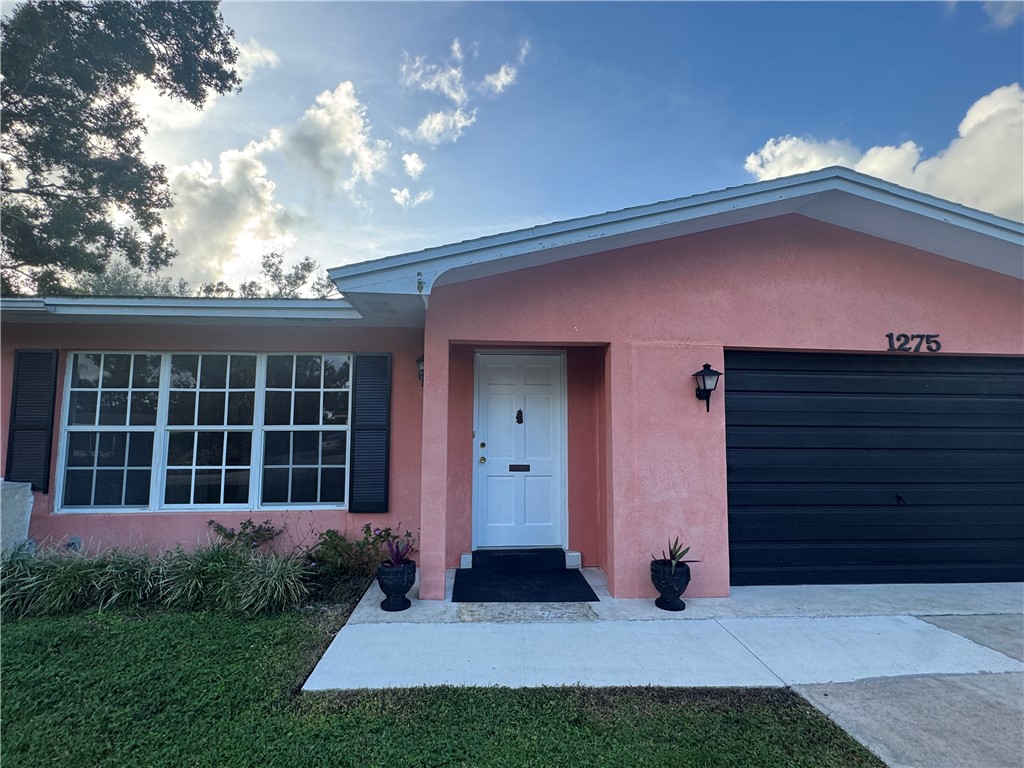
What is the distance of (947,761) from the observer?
2375mm

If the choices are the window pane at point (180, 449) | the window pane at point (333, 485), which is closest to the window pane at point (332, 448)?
the window pane at point (333, 485)

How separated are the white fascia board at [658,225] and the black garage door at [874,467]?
1.41m

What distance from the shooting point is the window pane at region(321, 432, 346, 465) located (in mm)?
5527

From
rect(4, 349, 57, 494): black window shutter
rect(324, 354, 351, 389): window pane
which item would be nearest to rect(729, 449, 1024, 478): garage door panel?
rect(324, 354, 351, 389): window pane

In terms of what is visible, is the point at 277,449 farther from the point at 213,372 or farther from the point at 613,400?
the point at 613,400

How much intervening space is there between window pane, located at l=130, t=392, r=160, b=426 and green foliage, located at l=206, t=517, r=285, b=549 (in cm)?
137

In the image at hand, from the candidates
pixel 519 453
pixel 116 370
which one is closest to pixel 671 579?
pixel 519 453

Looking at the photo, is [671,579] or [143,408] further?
[143,408]

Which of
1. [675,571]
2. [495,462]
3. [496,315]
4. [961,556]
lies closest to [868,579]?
[961,556]

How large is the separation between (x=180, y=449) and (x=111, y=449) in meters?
0.75

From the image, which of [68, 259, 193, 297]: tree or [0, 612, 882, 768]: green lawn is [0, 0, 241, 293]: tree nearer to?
[68, 259, 193, 297]: tree

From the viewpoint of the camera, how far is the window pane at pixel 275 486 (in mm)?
5426

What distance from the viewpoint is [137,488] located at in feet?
17.5

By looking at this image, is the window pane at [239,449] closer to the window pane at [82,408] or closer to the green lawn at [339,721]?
the window pane at [82,408]
